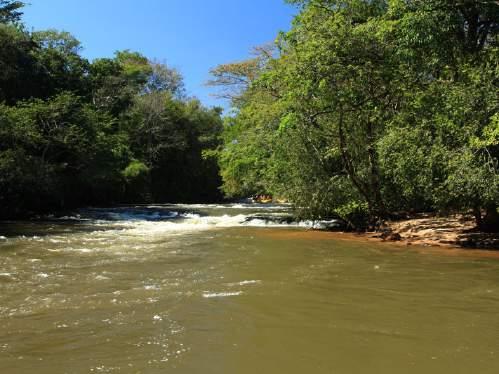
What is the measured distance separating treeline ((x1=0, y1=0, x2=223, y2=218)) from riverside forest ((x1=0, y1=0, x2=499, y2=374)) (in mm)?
182

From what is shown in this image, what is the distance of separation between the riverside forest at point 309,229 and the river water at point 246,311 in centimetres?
3

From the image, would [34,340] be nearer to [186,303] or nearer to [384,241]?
[186,303]

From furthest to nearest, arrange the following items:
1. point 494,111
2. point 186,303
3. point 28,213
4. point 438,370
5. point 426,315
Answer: point 28,213 < point 494,111 < point 186,303 < point 426,315 < point 438,370

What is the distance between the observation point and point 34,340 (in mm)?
4562

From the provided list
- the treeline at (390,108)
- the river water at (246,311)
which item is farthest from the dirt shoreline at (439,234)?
the river water at (246,311)

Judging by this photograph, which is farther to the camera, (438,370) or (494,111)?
(494,111)

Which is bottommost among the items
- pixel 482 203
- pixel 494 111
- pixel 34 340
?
pixel 34 340

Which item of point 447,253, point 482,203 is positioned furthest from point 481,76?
point 447,253

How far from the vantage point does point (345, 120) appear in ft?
50.9

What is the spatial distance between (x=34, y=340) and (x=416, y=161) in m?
9.53

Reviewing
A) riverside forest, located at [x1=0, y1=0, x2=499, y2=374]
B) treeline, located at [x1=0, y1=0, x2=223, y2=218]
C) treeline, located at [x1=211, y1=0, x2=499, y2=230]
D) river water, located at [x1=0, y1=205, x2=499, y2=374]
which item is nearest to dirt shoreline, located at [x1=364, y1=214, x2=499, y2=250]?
riverside forest, located at [x1=0, y1=0, x2=499, y2=374]

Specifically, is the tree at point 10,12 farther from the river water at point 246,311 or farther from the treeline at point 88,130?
the river water at point 246,311

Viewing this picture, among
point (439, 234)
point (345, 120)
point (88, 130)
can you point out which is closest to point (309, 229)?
point (345, 120)

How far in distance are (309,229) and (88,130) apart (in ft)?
45.9
